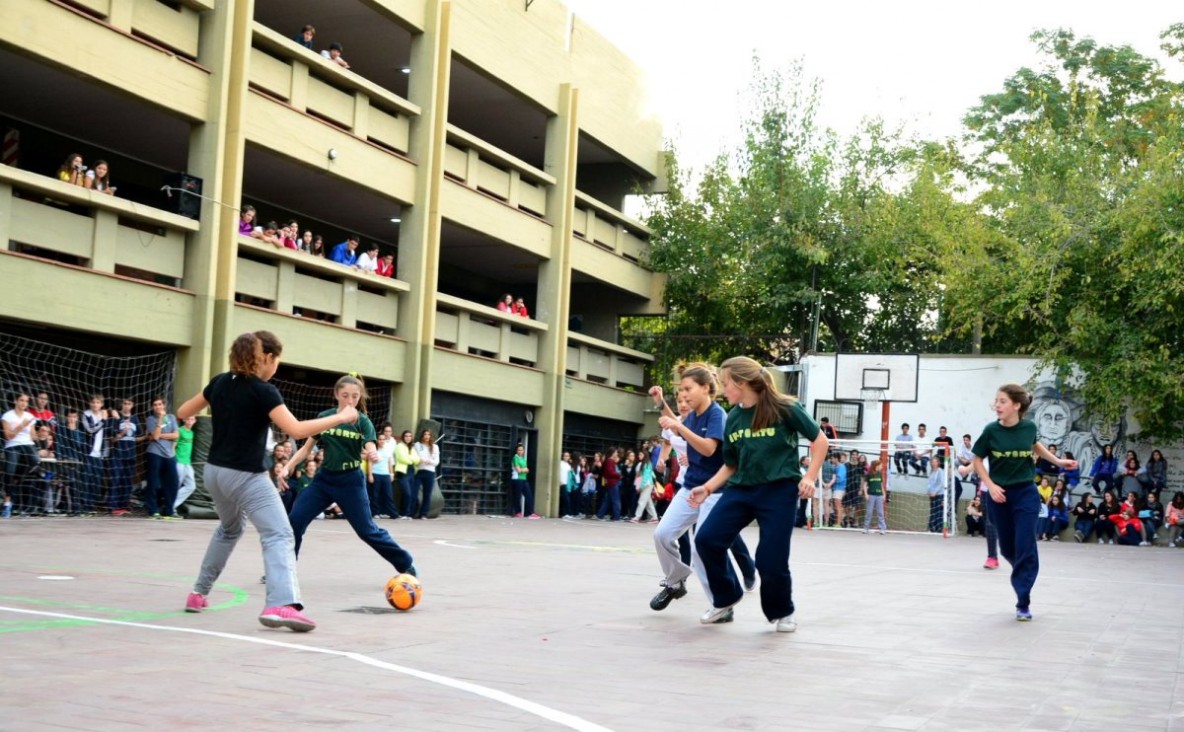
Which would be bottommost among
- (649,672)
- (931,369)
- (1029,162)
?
(649,672)

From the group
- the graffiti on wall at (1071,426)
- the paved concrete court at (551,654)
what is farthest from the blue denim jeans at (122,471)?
the graffiti on wall at (1071,426)

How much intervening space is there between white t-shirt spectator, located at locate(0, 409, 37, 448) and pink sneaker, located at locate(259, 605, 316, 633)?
511 inches

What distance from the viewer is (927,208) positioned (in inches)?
1590

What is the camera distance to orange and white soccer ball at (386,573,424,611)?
32.0 feet

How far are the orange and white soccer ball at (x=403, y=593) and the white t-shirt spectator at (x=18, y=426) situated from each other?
12.0 m

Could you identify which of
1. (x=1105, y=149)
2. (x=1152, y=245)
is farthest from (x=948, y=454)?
(x=1105, y=149)

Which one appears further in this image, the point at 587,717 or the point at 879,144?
the point at 879,144

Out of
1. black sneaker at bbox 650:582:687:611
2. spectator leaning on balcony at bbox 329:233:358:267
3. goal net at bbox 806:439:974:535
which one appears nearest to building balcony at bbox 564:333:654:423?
goal net at bbox 806:439:974:535

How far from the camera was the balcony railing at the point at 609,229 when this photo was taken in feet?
126

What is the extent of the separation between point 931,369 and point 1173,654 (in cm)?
2833

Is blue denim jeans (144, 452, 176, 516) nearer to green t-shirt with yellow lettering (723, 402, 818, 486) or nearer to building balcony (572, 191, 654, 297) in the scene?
green t-shirt with yellow lettering (723, 402, 818, 486)

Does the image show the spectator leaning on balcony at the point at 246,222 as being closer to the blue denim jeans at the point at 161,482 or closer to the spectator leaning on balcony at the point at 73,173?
the spectator leaning on balcony at the point at 73,173

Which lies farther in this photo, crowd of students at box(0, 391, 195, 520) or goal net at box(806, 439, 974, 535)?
goal net at box(806, 439, 974, 535)

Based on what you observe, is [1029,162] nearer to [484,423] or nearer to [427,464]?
[484,423]
